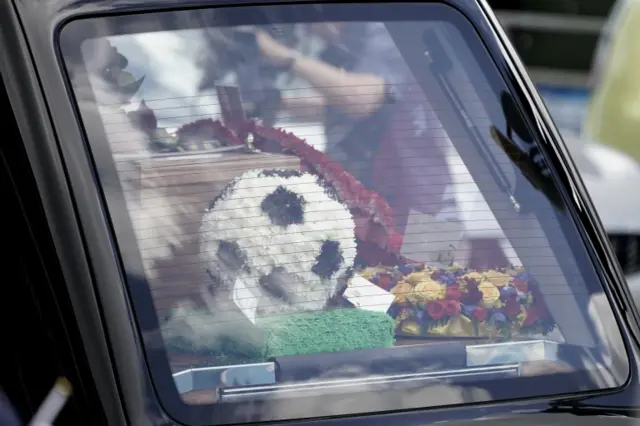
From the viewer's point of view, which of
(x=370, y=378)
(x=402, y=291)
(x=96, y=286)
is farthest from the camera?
(x=402, y=291)

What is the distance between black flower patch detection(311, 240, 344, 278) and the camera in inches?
72.1

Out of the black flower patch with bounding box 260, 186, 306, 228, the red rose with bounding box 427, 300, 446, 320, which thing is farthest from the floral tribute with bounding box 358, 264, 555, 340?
the black flower patch with bounding box 260, 186, 306, 228

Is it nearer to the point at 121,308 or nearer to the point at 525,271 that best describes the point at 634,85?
the point at 525,271

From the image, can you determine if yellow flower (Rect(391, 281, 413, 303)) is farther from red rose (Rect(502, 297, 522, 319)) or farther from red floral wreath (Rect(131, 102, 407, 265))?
red rose (Rect(502, 297, 522, 319))

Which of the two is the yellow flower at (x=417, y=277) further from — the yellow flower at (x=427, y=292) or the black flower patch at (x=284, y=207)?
the black flower patch at (x=284, y=207)

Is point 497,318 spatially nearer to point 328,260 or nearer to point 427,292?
point 427,292

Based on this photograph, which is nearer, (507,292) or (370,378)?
(370,378)

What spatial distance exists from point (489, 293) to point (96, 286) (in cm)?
67

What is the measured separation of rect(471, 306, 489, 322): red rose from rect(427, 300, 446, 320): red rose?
0.06 meters

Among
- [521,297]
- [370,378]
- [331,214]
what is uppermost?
[331,214]

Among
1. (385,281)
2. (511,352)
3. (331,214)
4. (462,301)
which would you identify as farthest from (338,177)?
(511,352)

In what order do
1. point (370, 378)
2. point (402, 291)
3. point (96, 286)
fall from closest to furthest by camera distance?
point (96, 286)
point (370, 378)
point (402, 291)

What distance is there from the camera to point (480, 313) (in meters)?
1.90

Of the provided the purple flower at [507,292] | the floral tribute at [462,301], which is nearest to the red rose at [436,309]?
the floral tribute at [462,301]
